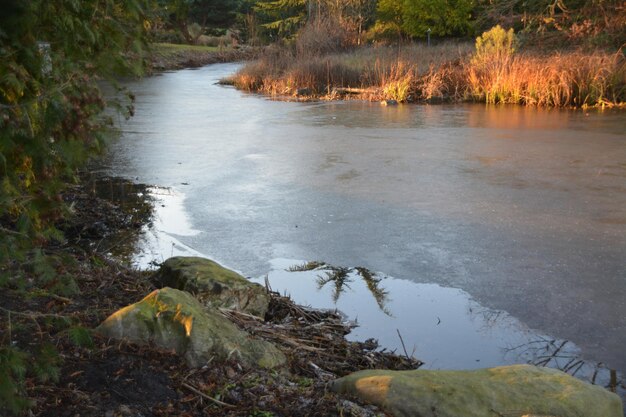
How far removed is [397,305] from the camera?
16.3 ft

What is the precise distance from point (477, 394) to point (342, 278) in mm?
2314

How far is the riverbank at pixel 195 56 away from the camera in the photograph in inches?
1463

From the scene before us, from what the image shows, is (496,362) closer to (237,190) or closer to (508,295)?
(508,295)

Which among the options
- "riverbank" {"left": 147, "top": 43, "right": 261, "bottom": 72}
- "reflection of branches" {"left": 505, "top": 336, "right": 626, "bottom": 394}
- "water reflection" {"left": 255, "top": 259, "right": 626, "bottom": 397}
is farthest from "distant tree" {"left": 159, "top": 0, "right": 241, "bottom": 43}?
"reflection of branches" {"left": 505, "top": 336, "right": 626, "bottom": 394}

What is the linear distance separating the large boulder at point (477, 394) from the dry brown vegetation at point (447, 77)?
1410cm

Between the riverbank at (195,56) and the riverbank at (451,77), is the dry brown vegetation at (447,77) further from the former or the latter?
the riverbank at (195,56)

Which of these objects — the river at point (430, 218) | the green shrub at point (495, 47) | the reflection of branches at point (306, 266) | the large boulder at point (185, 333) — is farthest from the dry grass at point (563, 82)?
the large boulder at point (185, 333)

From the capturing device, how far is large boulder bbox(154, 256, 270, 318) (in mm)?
4516

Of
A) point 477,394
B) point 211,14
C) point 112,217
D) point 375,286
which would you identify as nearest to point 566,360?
point 477,394

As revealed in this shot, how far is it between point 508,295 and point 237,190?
3.98 metres

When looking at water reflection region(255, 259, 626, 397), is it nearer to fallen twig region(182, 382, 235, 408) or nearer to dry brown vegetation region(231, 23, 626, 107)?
fallen twig region(182, 382, 235, 408)

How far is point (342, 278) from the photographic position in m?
5.48

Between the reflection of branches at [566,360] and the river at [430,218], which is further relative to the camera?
the river at [430,218]

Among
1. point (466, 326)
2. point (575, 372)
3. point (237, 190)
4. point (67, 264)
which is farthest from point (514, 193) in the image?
point (67, 264)
